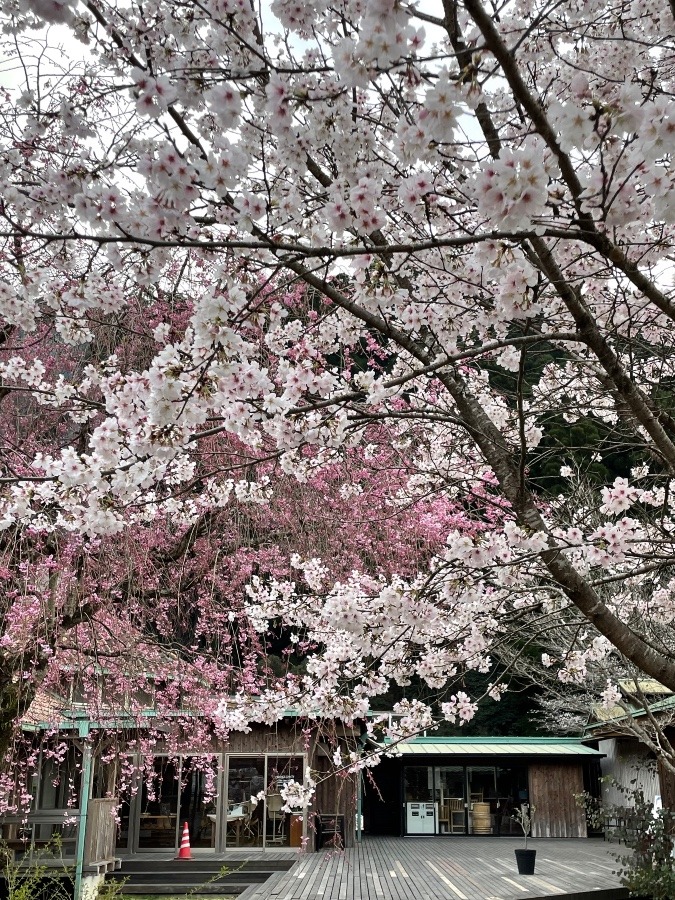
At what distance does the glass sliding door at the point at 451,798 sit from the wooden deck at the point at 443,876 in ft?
11.1

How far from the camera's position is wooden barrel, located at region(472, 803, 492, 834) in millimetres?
20562

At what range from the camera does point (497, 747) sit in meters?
20.3

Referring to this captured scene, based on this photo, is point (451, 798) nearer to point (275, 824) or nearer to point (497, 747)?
point (497, 747)

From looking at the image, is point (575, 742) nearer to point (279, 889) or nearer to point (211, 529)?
point (279, 889)

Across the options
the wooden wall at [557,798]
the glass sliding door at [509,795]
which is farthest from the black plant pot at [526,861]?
the glass sliding door at [509,795]

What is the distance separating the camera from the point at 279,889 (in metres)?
10.8

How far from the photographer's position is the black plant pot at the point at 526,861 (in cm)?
1210

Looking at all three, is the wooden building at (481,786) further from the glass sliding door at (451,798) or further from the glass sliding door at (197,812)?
the glass sliding door at (197,812)

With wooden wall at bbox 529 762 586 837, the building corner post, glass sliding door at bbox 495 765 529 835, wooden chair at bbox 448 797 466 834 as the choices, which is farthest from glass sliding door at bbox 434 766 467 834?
the building corner post

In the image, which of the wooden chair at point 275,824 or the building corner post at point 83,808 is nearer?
the building corner post at point 83,808

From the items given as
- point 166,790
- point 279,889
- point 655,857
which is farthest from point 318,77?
point 166,790

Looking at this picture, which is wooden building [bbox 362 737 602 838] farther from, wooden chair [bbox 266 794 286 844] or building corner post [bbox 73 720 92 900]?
building corner post [bbox 73 720 92 900]

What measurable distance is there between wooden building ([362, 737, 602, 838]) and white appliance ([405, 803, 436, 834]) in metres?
0.02

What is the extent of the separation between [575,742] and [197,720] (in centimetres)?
1544
